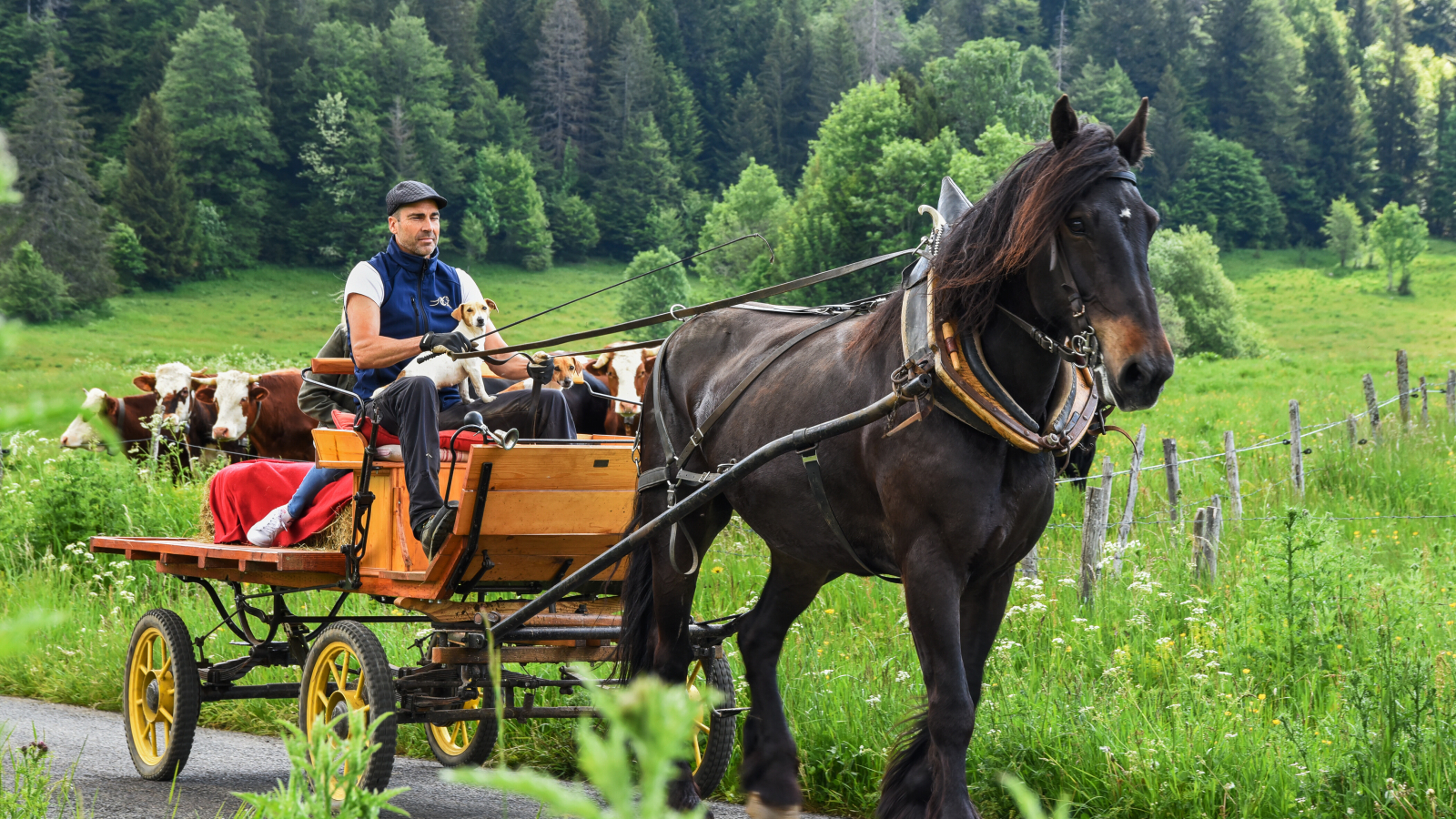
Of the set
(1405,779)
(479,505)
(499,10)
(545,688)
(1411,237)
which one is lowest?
(545,688)

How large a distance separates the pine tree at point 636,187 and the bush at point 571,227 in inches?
94.2

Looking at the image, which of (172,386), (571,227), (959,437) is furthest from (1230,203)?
(959,437)

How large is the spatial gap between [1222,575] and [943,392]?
13.8ft

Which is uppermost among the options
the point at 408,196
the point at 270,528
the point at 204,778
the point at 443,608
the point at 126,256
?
the point at 126,256

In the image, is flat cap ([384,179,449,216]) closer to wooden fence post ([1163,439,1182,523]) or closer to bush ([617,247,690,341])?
wooden fence post ([1163,439,1182,523])

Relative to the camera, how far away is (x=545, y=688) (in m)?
7.17

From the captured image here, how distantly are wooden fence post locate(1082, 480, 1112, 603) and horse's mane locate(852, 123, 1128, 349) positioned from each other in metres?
3.30

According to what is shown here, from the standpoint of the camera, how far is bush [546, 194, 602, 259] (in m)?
86.8

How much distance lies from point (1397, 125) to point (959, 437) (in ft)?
365

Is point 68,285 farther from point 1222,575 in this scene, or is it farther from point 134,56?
point 1222,575

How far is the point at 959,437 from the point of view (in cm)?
370

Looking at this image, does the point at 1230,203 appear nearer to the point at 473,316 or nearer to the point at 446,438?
the point at 473,316

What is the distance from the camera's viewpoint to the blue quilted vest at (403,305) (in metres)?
5.89

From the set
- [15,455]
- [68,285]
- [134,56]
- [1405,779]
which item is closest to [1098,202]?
[1405,779]
